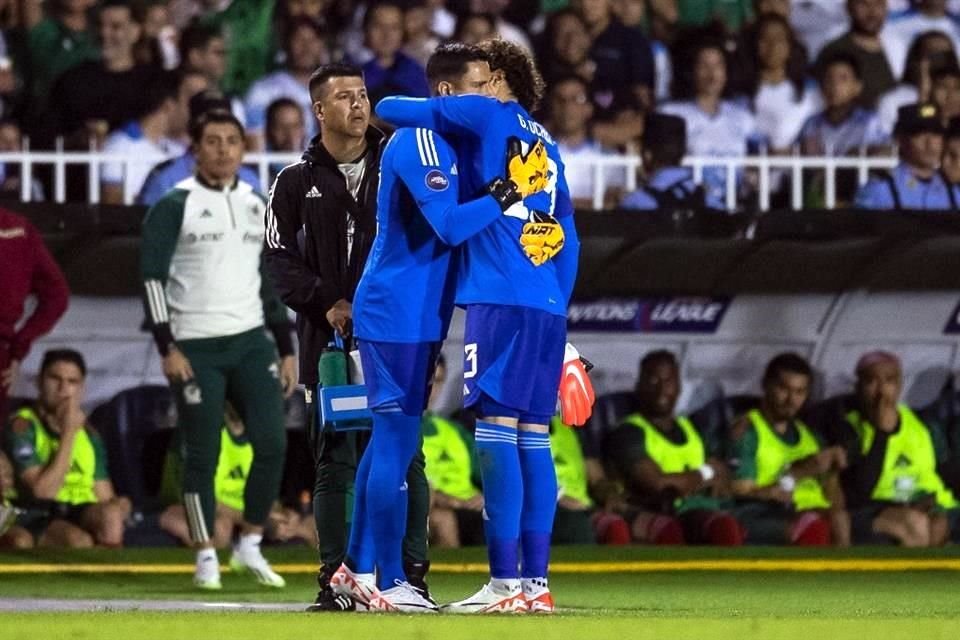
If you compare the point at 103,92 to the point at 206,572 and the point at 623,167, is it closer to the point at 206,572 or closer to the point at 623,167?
the point at 623,167

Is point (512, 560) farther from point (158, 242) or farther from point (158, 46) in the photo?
point (158, 46)

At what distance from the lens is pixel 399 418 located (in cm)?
746

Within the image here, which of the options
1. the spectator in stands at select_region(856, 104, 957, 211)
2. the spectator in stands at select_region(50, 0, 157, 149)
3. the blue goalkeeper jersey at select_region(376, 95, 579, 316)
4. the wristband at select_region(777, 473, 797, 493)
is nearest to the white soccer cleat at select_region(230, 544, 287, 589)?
the blue goalkeeper jersey at select_region(376, 95, 579, 316)

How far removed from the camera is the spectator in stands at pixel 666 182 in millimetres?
13055

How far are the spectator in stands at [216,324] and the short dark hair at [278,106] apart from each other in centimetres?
261

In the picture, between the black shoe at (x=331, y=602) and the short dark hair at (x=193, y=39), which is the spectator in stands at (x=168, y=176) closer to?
the short dark hair at (x=193, y=39)

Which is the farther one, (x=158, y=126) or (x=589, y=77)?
(x=589, y=77)

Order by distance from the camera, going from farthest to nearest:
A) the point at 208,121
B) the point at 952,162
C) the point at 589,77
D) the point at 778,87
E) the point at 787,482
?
1. the point at 778,87
2. the point at 589,77
3. the point at 952,162
4. the point at 787,482
5. the point at 208,121

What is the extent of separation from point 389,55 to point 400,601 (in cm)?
721

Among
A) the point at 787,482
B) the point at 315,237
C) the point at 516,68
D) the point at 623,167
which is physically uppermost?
the point at 516,68

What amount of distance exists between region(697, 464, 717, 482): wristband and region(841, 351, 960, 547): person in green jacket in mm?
823

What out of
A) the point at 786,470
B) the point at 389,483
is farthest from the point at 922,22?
the point at 389,483

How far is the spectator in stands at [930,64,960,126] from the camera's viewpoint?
46.8 ft

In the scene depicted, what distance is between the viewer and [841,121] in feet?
47.8
